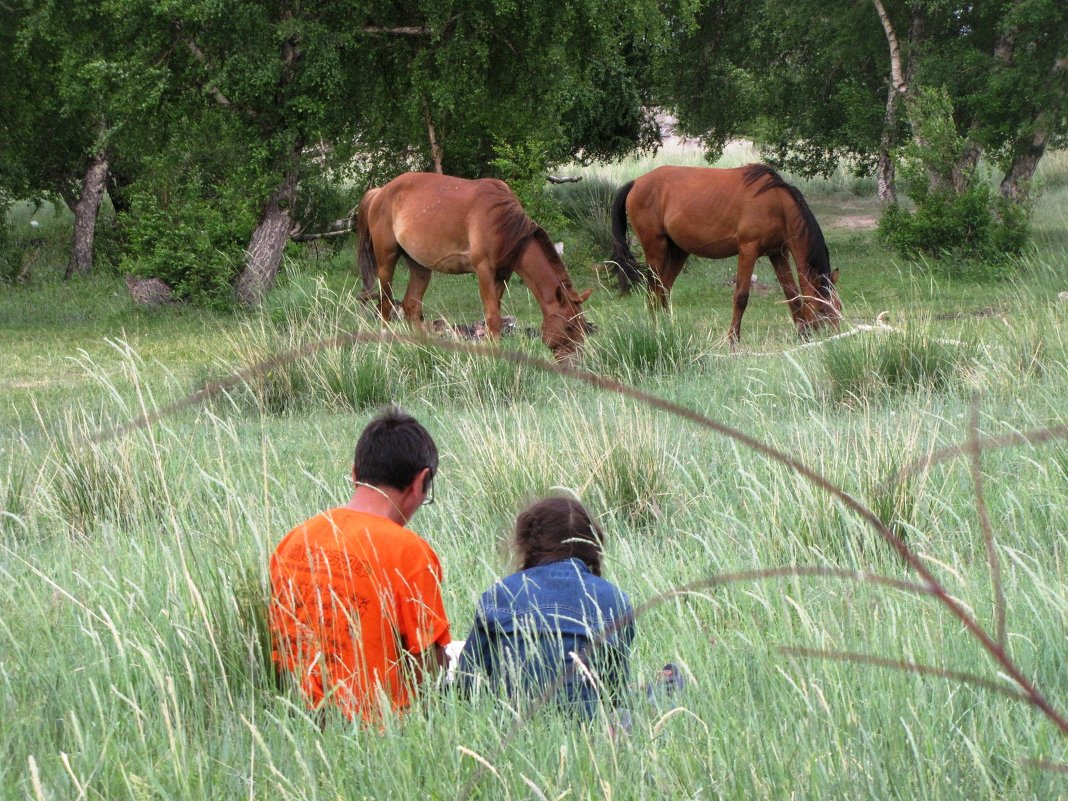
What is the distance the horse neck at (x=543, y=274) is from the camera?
33.7ft

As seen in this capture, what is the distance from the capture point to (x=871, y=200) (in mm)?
27219

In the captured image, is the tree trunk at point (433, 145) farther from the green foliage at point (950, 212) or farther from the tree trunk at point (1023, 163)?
the tree trunk at point (1023, 163)

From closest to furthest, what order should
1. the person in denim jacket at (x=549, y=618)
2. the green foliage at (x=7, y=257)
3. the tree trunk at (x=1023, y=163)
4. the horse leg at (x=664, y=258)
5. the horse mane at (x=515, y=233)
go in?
the person in denim jacket at (x=549, y=618)
the horse mane at (x=515, y=233)
the horse leg at (x=664, y=258)
the tree trunk at (x=1023, y=163)
the green foliage at (x=7, y=257)

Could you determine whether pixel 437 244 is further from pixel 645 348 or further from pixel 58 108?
pixel 58 108

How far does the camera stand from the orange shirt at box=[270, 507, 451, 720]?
279 centimetres

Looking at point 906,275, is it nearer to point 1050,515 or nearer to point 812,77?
point 812,77

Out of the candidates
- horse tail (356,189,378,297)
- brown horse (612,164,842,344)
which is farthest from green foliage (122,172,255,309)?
brown horse (612,164,842,344)

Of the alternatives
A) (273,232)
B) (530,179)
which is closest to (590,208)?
(530,179)

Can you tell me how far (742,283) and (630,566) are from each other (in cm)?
862

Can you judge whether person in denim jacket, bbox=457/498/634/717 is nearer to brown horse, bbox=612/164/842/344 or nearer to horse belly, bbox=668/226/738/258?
brown horse, bbox=612/164/842/344

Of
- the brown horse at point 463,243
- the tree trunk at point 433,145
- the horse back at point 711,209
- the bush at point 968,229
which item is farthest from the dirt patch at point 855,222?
the brown horse at point 463,243

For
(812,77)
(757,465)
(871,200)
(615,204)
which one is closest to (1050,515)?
(757,465)

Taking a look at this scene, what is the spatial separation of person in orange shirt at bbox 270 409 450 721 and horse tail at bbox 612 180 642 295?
9821 millimetres

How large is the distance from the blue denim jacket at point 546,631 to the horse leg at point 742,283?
814 cm
